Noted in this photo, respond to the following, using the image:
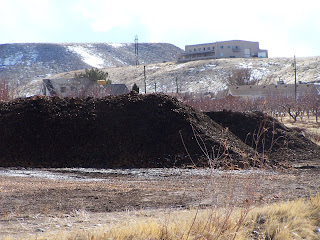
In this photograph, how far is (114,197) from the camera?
927cm

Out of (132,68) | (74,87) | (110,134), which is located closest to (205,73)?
(132,68)

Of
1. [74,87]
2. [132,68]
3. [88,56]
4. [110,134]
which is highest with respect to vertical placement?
[88,56]

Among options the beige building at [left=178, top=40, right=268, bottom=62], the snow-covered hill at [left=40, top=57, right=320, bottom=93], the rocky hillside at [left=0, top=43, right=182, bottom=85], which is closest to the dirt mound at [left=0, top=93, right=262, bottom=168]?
the snow-covered hill at [left=40, top=57, right=320, bottom=93]

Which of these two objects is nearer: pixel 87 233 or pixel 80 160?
pixel 87 233

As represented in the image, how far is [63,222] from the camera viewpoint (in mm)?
6934

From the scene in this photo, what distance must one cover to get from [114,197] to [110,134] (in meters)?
8.54

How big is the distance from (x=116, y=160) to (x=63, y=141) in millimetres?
2608

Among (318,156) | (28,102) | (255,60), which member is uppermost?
(255,60)

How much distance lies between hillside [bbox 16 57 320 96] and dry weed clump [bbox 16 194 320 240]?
81.5 meters

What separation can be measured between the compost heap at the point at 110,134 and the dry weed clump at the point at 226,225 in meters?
7.12

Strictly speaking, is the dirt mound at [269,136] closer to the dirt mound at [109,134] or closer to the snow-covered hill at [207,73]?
the dirt mound at [109,134]

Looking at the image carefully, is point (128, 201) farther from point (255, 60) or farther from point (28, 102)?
point (255, 60)

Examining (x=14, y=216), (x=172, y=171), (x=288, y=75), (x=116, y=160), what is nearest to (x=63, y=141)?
(x=116, y=160)

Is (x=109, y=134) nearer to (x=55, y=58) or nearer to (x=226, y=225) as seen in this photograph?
(x=226, y=225)
